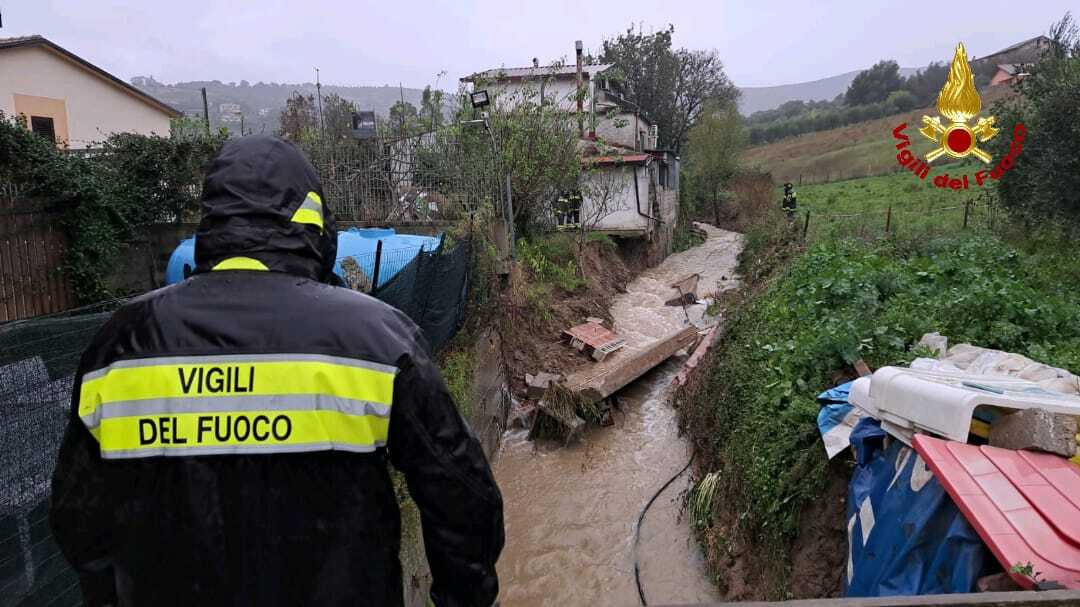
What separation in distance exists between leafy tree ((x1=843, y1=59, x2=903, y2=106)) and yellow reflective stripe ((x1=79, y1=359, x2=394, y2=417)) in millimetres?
70288

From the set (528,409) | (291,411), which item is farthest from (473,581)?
(528,409)

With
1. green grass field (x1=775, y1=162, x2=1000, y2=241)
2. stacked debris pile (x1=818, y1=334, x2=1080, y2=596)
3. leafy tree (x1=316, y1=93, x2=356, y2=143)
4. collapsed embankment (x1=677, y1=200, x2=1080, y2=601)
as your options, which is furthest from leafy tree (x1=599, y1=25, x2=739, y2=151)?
stacked debris pile (x1=818, y1=334, x2=1080, y2=596)

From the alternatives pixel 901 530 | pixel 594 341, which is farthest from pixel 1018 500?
pixel 594 341

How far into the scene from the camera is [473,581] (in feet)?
5.65

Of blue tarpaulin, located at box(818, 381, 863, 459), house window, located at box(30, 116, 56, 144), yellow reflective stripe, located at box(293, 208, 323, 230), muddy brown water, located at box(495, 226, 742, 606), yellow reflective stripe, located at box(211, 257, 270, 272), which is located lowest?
muddy brown water, located at box(495, 226, 742, 606)

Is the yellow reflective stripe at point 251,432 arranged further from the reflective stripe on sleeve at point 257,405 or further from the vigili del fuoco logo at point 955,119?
the vigili del fuoco logo at point 955,119

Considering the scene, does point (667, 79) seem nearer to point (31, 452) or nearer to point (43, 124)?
point (43, 124)

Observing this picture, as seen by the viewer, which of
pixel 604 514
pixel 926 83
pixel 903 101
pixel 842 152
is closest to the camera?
pixel 604 514

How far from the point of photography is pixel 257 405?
153cm

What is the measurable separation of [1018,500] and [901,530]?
615mm

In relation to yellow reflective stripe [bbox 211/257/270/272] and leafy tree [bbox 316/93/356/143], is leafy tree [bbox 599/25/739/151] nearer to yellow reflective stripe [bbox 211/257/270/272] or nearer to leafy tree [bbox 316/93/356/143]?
leafy tree [bbox 316/93/356/143]

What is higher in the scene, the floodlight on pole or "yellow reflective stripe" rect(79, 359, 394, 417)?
the floodlight on pole

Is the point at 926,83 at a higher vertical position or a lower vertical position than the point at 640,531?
higher

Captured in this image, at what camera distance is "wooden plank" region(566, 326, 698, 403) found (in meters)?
9.98
